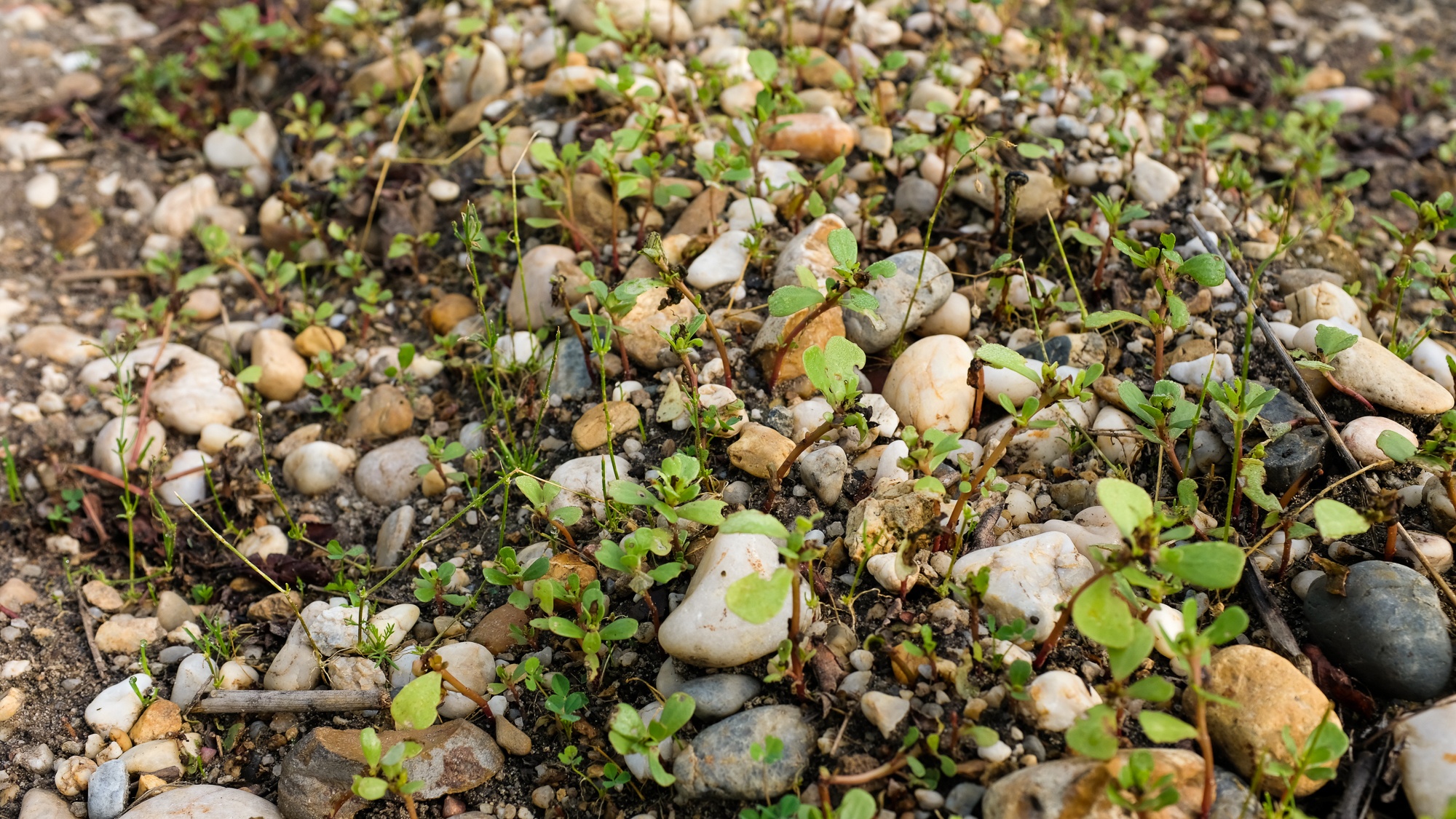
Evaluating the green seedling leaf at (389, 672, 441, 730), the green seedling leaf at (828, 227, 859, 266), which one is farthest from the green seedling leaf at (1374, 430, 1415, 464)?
the green seedling leaf at (389, 672, 441, 730)

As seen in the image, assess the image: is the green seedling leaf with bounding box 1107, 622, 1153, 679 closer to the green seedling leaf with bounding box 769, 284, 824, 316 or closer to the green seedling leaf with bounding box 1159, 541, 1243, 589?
the green seedling leaf with bounding box 1159, 541, 1243, 589

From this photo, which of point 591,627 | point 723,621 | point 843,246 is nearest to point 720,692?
point 723,621

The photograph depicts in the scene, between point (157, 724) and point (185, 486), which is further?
point (185, 486)

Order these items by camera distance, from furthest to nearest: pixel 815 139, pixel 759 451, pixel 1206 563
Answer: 1. pixel 815 139
2. pixel 759 451
3. pixel 1206 563

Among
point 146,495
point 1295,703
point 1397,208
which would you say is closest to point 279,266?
point 146,495

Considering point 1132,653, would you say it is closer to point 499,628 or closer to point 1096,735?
point 1096,735

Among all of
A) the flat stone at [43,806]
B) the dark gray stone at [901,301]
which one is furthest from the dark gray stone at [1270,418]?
the flat stone at [43,806]

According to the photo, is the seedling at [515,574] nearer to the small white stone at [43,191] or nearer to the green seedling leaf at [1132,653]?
the green seedling leaf at [1132,653]

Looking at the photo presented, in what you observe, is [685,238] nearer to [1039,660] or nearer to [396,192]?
[396,192]
